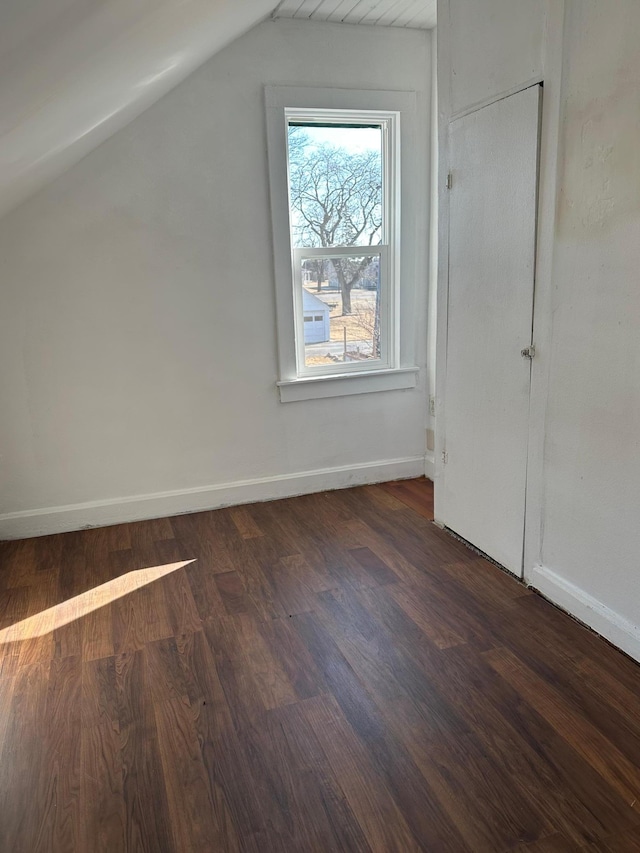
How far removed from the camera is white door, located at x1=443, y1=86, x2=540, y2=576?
2.36 m

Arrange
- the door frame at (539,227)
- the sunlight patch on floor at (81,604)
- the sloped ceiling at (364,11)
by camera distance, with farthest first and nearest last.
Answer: the sloped ceiling at (364,11), the sunlight patch on floor at (81,604), the door frame at (539,227)

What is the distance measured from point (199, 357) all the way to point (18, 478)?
3.70 feet

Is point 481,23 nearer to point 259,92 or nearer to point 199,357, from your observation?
point 259,92

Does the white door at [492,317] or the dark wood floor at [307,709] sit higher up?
the white door at [492,317]

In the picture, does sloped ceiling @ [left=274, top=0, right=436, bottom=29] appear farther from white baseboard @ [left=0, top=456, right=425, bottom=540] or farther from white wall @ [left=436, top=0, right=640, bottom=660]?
white baseboard @ [left=0, top=456, right=425, bottom=540]

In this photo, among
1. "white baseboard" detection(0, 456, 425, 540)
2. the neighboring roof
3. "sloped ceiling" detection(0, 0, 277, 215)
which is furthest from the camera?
the neighboring roof

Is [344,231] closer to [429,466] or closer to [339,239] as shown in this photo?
[339,239]

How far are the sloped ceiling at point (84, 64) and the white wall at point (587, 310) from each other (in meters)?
1.19

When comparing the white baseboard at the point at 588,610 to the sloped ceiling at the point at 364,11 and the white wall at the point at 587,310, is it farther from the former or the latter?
the sloped ceiling at the point at 364,11

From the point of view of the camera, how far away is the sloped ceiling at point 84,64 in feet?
3.47

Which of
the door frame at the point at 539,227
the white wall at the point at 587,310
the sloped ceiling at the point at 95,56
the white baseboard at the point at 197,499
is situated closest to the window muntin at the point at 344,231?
the sloped ceiling at the point at 95,56

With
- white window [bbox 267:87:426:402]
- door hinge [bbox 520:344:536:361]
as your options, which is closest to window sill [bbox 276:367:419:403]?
white window [bbox 267:87:426:402]

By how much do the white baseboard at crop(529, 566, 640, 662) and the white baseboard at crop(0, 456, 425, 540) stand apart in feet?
4.82

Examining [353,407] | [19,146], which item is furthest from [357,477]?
A: [19,146]
